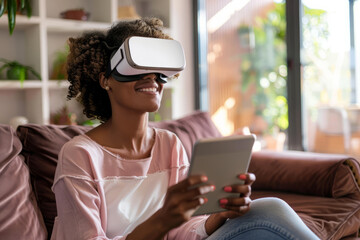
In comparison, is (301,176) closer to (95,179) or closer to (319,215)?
(319,215)

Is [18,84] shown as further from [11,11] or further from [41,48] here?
[11,11]

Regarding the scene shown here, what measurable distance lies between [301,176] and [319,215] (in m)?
0.29

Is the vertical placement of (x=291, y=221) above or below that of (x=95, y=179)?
below

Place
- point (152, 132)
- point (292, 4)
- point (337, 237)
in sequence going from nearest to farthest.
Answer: point (152, 132) < point (337, 237) < point (292, 4)

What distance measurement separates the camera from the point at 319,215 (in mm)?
1823

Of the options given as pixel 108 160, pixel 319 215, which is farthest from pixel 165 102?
pixel 108 160

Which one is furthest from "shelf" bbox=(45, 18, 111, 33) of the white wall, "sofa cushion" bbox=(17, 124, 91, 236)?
"sofa cushion" bbox=(17, 124, 91, 236)

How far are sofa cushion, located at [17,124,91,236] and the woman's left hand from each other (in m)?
0.61

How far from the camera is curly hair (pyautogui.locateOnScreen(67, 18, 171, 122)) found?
136cm

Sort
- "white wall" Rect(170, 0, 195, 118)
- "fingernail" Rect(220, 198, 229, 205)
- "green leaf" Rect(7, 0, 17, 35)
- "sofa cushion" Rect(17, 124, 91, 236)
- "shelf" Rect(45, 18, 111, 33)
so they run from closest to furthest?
"fingernail" Rect(220, 198, 229, 205), "sofa cushion" Rect(17, 124, 91, 236), "green leaf" Rect(7, 0, 17, 35), "shelf" Rect(45, 18, 111, 33), "white wall" Rect(170, 0, 195, 118)

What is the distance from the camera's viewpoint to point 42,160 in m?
1.65

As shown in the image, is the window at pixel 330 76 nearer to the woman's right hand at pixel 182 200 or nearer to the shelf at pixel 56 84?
the shelf at pixel 56 84

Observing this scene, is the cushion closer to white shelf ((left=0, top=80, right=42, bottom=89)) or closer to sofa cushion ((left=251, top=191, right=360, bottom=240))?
sofa cushion ((left=251, top=191, right=360, bottom=240))

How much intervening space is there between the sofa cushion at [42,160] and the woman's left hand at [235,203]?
61cm
